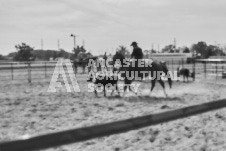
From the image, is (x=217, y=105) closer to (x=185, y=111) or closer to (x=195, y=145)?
(x=185, y=111)

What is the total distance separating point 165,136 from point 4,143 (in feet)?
11.5

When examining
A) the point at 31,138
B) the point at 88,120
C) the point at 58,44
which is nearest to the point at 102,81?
the point at 88,120

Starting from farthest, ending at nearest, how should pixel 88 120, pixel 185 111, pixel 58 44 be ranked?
pixel 58 44 → pixel 88 120 → pixel 185 111

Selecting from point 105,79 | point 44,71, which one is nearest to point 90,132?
point 105,79

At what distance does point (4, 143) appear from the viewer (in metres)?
0.91

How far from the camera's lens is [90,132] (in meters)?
1.16

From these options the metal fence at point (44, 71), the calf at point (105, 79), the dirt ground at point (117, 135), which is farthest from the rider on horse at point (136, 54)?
the metal fence at point (44, 71)

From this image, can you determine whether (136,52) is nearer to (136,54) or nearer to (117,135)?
(136,54)

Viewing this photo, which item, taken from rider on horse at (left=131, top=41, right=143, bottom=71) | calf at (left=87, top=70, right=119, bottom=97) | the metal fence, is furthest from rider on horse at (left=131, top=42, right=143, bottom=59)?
the metal fence

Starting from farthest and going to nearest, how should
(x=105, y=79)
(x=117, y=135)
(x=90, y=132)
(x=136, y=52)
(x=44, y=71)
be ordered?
(x=44, y=71) < (x=105, y=79) < (x=136, y=52) < (x=117, y=135) < (x=90, y=132)

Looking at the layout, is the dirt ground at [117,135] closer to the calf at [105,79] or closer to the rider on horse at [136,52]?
the rider on horse at [136,52]

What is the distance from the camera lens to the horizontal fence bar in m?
0.97

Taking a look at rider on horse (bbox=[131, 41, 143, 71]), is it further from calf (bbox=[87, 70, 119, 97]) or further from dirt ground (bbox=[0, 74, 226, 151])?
dirt ground (bbox=[0, 74, 226, 151])

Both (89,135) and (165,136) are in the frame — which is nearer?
(89,135)
